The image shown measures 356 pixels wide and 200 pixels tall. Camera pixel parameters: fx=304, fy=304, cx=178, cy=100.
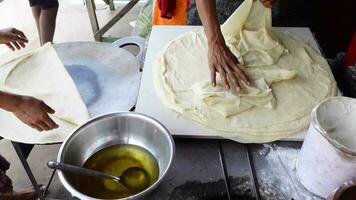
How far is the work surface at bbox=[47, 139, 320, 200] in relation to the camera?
118cm

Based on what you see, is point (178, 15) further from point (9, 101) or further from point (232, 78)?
point (9, 101)

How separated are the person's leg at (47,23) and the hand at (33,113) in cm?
179

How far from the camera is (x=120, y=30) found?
156 inches

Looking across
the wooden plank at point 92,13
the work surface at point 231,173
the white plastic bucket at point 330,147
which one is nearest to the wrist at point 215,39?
the work surface at point 231,173

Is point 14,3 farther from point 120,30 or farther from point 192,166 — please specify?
point 192,166

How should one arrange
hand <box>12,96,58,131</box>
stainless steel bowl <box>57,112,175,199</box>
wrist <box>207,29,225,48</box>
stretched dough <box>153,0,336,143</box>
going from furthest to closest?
1. wrist <box>207,29,225,48</box>
2. stretched dough <box>153,0,336,143</box>
3. hand <box>12,96,58,131</box>
4. stainless steel bowl <box>57,112,175,199</box>

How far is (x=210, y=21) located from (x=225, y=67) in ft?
1.05

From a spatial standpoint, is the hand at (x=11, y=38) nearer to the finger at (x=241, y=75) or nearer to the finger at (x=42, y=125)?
the finger at (x=42, y=125)

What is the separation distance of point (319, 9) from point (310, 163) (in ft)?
6.40

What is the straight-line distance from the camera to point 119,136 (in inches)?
50.0

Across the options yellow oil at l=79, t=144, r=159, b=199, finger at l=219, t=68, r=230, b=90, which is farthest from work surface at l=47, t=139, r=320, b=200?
finger at l=219, t=68, r=230, b=90

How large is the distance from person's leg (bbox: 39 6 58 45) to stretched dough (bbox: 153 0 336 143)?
64.5 inches

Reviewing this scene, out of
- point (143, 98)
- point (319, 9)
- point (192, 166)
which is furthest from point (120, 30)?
point (192, 166)

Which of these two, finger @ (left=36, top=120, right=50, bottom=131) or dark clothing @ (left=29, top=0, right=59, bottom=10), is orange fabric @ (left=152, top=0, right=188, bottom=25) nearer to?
dark clothing @ (left=29, top=0, right=59, bottom=10)
